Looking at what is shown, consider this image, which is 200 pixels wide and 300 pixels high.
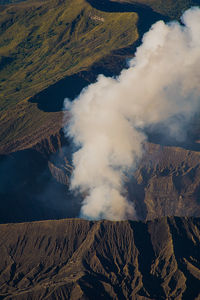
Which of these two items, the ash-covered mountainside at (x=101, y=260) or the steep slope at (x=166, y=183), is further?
the steep slope at (x=166, y=183)

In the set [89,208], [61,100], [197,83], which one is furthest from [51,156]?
[197,83]

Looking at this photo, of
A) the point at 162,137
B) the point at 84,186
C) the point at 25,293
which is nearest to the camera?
the point at 25,293

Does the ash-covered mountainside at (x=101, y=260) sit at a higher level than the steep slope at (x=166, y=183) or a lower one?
lower

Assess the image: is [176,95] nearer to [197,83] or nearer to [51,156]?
[197,83]

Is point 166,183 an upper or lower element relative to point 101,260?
upper

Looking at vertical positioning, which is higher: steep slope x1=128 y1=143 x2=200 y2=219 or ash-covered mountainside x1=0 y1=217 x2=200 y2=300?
steep slope x1=128 y1=143 x2=200 y2=219

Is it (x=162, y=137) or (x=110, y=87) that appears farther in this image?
(x=110, y=87)

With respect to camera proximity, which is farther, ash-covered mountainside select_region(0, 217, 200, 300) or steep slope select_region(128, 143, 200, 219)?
steep slope select_region(128, 143, 200, 219)

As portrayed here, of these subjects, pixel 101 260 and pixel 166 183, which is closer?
pixel 101 260
